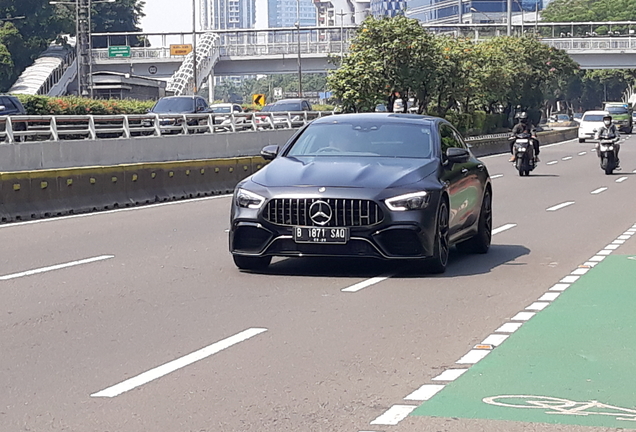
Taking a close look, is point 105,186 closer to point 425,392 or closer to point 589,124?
point 425,392

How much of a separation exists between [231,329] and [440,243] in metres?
3.40

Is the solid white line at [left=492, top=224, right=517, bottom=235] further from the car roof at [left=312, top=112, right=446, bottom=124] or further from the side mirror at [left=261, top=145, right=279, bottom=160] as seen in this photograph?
the side mirror at [left=261, top=145, right=279, bottom=160]

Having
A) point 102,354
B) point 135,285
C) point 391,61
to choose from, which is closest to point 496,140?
point 391,61

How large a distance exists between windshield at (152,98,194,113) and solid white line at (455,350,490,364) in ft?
119

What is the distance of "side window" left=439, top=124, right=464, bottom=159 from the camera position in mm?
12789

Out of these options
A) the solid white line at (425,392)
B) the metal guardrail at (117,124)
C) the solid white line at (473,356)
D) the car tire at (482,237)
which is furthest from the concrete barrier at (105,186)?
the solid white line at (425,392)

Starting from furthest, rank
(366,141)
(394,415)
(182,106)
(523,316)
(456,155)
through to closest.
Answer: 1. (182,106)
2. (366,141)
3. (456,155)
4. (523,316)
5. (394,415)

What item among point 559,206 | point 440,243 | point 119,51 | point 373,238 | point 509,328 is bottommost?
point 559,206

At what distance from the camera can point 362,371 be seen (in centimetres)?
729

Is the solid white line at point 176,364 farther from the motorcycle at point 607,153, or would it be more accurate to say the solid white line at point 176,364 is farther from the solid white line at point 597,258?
the motorcycle at point 607,153

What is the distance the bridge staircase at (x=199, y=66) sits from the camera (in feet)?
289

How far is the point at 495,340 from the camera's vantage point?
8.34m

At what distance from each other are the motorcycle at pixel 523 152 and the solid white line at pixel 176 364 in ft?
77.4

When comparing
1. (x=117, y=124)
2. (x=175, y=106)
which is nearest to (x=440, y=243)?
(x=117, y=124)
